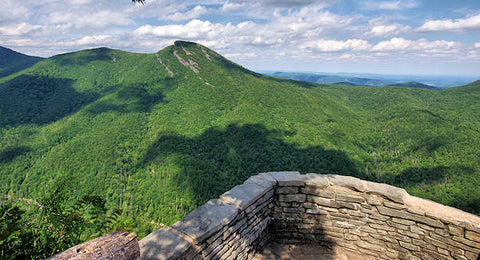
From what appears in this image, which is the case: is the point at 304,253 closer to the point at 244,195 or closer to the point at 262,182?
the point at 262,182

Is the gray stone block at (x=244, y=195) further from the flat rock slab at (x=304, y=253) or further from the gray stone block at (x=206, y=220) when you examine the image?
the flat rock slab at (x=304, y=253)

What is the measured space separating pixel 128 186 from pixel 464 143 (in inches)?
3679

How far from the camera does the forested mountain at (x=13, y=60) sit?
140 metres

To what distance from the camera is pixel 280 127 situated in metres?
73.6

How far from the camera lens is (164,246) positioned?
3988 millimetres

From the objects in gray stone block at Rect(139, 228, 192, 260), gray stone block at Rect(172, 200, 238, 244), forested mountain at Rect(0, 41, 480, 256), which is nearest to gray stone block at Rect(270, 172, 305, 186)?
gray stone block at Rect(172, 200, 238, 244)

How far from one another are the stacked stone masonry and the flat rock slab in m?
0.14

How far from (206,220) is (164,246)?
3.32 feet

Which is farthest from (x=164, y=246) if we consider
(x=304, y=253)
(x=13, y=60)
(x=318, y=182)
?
(x=13, y=60)

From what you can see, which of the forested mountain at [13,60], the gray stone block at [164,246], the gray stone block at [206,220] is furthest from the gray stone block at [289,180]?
the forested mountain at [13,60]

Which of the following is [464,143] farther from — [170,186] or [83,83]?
[83,83]

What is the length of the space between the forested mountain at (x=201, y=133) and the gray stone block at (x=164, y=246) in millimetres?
Result: 41213

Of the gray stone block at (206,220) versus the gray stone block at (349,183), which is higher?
the gray stone block at (349,183)

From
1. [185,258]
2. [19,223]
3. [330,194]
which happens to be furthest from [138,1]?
[330,194]
